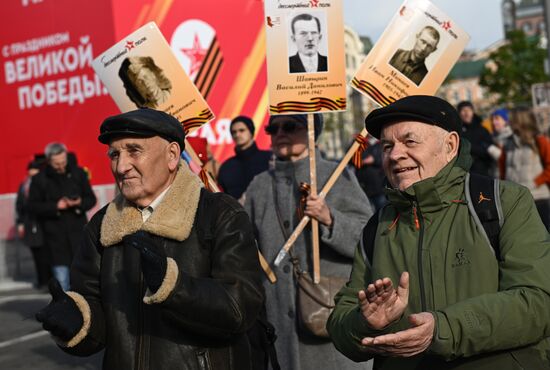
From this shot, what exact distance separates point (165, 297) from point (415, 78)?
8.73 ft

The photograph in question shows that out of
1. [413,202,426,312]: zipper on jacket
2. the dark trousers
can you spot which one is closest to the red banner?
the dark trousers

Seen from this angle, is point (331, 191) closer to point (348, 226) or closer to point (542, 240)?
point (348, 226)

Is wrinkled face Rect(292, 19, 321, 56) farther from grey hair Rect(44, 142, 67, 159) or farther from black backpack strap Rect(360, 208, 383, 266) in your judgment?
grey hair Rect(44, 142, 67, 159)

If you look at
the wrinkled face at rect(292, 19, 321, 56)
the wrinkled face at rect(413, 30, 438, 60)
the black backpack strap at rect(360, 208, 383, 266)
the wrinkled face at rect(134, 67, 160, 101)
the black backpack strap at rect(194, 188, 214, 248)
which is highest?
the wrinkled face at rect(292, 19, 321, 56)

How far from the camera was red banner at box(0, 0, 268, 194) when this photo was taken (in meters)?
15.5

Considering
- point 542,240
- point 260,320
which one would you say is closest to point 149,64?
point 260,320

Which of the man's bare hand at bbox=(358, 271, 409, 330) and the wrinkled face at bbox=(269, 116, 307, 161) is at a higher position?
the wrinkled face at bbox=(269, 116, 307, 161)

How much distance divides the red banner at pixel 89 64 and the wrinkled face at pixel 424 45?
10006 millimetres

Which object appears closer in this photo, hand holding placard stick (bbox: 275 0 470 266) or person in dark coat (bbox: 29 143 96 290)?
hand holding placard stick (bbox: 275 0 470 266)

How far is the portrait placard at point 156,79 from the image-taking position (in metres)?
5.12

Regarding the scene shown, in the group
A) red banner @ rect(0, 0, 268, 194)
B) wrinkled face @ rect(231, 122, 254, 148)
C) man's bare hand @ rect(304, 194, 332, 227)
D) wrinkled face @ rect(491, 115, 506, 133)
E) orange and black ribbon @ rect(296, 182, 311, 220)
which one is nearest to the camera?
man's bare hand @ rect(304, 194, 332, 227)

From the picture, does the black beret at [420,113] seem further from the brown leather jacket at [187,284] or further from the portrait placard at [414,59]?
the portrait placard at [414,59]

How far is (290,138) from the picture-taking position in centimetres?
528

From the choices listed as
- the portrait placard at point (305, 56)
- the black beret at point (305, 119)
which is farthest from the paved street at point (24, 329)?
the portrait placard at point (305, 56)
